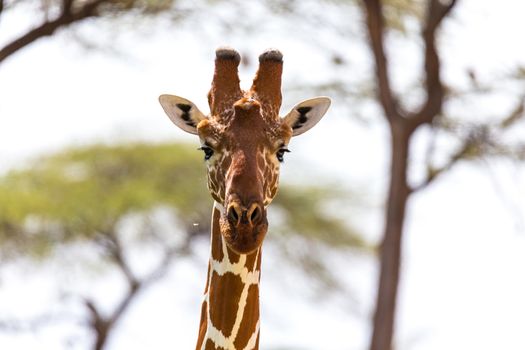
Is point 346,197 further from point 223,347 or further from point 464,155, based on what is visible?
point 223,347

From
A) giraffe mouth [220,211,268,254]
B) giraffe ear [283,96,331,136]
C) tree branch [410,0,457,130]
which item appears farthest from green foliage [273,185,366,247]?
giraffe mouth [220,211,268,254]

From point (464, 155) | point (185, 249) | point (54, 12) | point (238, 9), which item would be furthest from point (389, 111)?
point (185, 249)

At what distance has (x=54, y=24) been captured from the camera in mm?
12992

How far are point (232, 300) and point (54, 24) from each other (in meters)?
6.28

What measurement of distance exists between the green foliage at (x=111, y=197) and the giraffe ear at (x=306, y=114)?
1389cm

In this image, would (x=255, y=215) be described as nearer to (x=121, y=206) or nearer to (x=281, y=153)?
(x=281, y=153)

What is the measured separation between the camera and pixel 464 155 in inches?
635

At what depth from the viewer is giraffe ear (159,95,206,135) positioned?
25.3 ft

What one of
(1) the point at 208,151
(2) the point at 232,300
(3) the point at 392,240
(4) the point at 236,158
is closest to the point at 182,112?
(1) the point at 208,151

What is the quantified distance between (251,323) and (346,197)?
17248 millimetres

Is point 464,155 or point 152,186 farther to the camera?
point 152,186

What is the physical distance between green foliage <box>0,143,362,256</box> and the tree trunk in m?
6.33

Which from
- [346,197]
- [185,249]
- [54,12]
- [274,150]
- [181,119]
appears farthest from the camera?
[346,197]

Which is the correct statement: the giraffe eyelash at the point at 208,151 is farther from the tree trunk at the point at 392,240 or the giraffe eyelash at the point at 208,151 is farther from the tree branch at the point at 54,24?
the tree trunk at the point at 392,240
